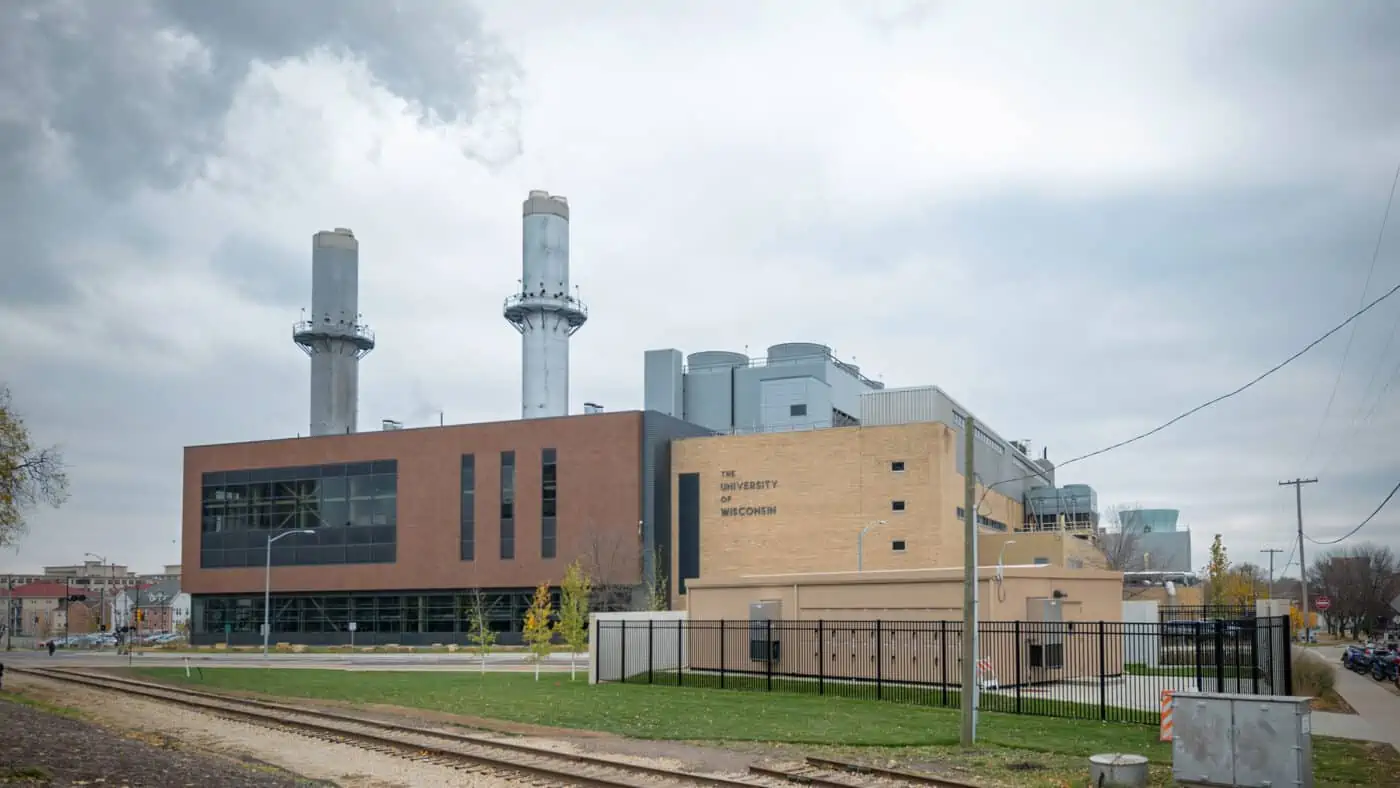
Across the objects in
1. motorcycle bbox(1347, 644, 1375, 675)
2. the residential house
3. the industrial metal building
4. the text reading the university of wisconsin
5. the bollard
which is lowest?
the residential house

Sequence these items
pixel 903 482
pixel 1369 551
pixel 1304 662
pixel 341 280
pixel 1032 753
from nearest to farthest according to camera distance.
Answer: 1. pixel 1032 753
2. pixel 1304 662
3. pixel 903 482
4. pixel 341 280
5. pixel 1369 551

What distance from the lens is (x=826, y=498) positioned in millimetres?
79188

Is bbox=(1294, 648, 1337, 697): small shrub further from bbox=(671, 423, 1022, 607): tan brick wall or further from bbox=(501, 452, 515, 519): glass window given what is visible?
bbox=(501, 452, 515, 519): glass window

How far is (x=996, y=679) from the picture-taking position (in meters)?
33.9

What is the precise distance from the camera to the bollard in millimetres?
17516

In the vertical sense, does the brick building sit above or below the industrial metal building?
below

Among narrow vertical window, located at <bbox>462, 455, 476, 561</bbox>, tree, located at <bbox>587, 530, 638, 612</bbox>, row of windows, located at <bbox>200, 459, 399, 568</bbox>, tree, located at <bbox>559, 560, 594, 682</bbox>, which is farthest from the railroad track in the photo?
row of windows, located at <bbox>200, 459, 399, 568</bbox>

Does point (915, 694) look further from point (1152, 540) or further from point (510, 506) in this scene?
point (1152, 540)

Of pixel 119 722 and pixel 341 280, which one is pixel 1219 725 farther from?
pixel 341 280

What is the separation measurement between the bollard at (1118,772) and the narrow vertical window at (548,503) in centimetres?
6818

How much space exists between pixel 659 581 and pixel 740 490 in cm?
830

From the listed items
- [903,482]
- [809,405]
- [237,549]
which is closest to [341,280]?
[237,549]

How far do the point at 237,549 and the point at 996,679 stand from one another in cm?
7561

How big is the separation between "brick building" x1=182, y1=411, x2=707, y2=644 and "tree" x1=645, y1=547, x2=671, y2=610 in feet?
1.82
